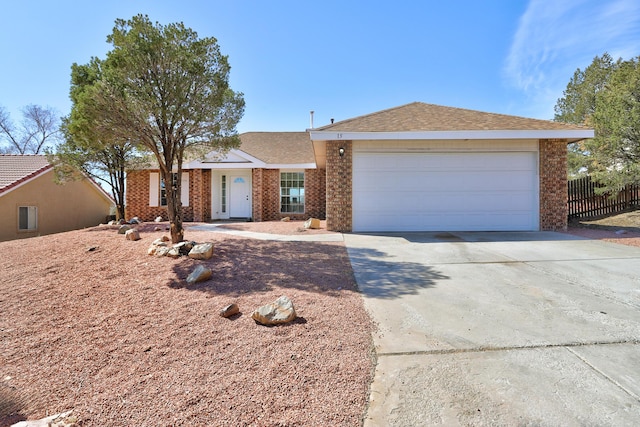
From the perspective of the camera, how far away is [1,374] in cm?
247

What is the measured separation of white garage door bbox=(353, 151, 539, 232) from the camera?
9242mm

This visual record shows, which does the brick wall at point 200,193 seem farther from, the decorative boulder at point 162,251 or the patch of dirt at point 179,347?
the patch of dirt at point 179,347

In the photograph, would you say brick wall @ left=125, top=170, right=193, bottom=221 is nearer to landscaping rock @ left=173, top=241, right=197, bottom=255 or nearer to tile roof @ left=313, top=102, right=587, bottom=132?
landscaping rock @ left=173, top=241, right=197, bottom=255

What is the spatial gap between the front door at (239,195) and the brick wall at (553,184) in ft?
37.0

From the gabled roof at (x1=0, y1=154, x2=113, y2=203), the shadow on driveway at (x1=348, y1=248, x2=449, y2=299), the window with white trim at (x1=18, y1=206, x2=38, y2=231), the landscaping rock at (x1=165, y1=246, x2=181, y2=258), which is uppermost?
the gabled roof at (x1=0, y1=154, x2=113, y2=203)

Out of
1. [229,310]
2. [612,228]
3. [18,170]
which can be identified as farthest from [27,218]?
[612,228]

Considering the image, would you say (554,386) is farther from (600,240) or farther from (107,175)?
(107,175)

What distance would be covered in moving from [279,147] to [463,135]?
9.75 metres

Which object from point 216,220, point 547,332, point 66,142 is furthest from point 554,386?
point 66,142

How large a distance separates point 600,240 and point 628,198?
8.06m

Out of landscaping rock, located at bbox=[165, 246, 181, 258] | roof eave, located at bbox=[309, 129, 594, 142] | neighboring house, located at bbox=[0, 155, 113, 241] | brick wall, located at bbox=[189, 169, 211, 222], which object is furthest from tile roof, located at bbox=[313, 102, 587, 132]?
neighboring house, located at bbox=[0, 155, 113, 241]

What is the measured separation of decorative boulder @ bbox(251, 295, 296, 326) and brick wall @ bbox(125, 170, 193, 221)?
489 inches

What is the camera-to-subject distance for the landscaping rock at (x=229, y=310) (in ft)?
10.9

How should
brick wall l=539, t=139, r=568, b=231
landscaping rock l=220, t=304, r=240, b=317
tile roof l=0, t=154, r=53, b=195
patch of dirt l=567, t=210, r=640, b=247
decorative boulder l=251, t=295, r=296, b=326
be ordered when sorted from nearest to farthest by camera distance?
decorative boulder l=251, t=295, r=296, b=326
landscaping rock l=220, t=304, r=240, b=317
patch of dirt l=567, t=210, r=640, b=247
brick wall l=539, t=139, r=568, b=231
tile roof l=0, t=154, r=53, b=195
